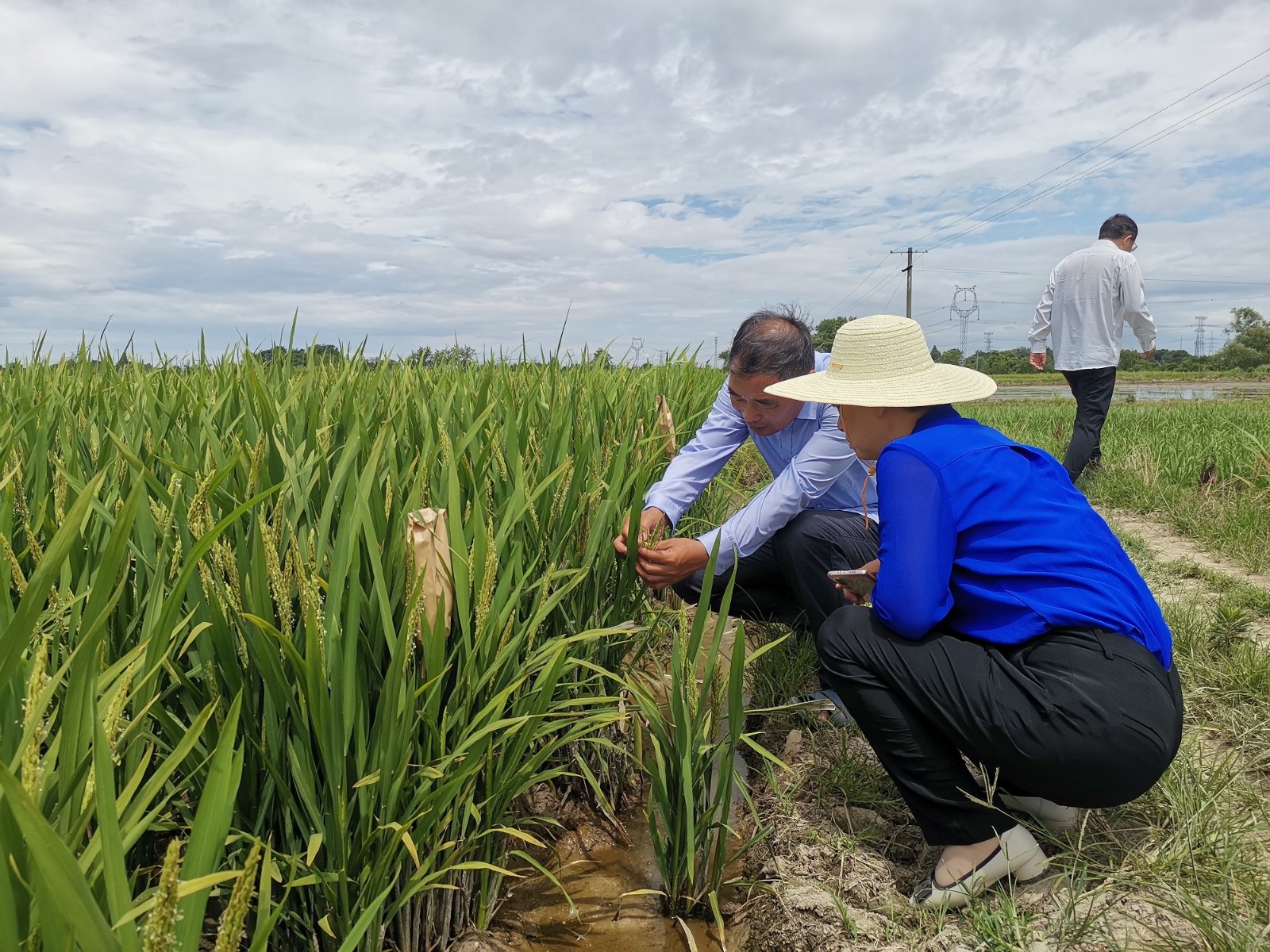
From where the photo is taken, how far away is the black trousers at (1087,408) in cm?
540

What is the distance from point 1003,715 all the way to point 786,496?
929 mm

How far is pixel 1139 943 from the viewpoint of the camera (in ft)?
4.59

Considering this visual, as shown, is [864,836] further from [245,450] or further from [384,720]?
[245,450]

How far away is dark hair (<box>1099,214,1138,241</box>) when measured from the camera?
5516 millimetres

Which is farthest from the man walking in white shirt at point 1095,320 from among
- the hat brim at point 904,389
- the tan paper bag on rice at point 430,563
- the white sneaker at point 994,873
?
the tan paper bag on rice at point 430,563

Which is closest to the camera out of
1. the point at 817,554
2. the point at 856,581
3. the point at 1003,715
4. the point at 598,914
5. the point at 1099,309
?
the point at 1003,715

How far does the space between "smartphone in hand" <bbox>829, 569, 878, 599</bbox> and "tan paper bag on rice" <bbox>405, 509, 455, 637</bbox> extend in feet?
2.75

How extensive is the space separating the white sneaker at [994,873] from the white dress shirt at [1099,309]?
14.5 feet

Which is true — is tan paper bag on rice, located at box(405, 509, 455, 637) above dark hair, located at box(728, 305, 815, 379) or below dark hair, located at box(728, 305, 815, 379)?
below

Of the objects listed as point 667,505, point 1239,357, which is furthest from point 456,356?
point 1239,357

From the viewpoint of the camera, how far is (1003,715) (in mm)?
1536

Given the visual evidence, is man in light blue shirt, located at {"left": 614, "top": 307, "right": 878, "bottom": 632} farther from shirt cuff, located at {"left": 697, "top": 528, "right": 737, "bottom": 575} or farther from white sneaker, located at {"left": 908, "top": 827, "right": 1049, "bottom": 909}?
white sneaker, located at {"left": 908, "top": 827, "right": 1049, "bottom": 909}

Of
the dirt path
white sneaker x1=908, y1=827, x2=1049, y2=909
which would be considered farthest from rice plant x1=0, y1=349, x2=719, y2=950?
the dirt path

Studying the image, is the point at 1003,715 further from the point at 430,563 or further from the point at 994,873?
the point at 430,563
